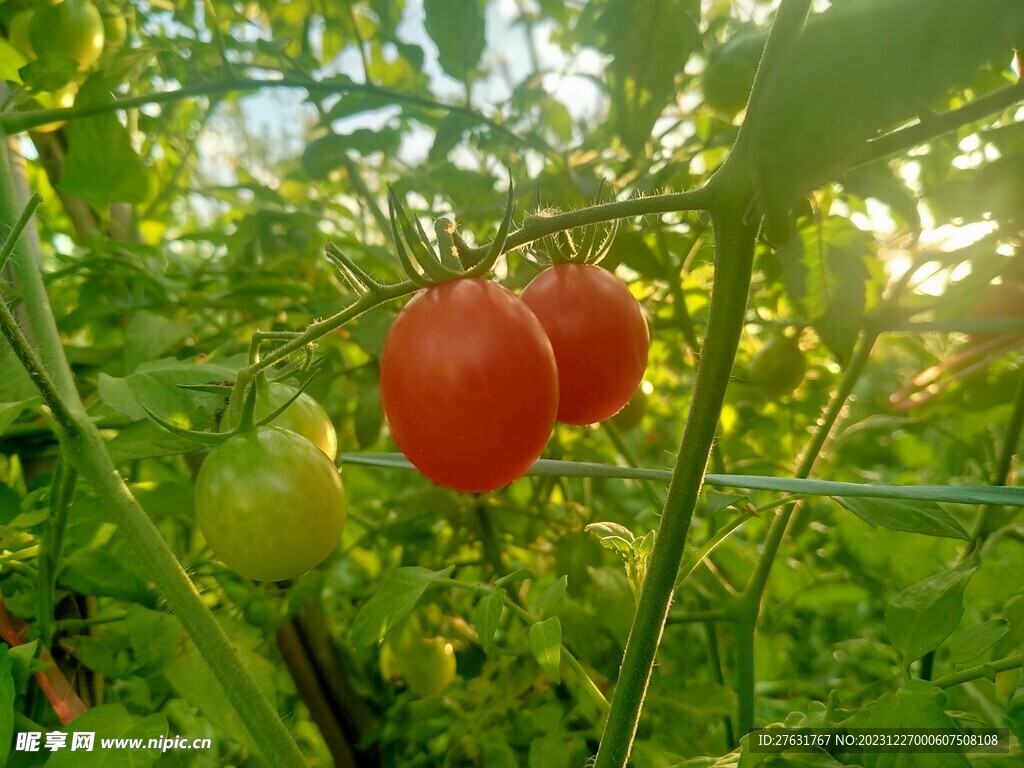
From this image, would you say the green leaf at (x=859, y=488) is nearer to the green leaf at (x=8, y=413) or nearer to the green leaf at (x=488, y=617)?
the green leaf at (x=488, y=617)

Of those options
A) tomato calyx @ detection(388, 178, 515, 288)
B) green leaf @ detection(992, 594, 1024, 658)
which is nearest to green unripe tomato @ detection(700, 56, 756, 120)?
tomato calyx @ detection(388, 178, 515, 288)

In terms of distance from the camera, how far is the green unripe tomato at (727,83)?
719 mm

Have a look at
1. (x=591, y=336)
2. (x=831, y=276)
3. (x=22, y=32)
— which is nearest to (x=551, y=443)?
(x=831, y=276)

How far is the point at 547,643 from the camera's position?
471 millimetres

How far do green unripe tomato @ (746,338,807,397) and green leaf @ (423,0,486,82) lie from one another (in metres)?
0.49

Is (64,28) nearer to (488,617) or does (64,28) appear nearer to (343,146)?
(343,146)

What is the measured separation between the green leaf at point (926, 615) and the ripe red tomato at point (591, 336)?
0.72ft

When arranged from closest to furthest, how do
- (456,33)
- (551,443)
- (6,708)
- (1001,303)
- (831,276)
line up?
(6,708)
(831,276)
(456,33)
(1001,303)
(551,443)

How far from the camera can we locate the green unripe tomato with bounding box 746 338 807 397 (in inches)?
36.7

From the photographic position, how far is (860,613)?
193 centimetres

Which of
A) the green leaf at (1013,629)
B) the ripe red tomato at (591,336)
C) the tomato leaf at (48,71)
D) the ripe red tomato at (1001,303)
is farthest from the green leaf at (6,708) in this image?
the ripe red tomato at (1001,303)

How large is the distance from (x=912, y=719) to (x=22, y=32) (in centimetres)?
101

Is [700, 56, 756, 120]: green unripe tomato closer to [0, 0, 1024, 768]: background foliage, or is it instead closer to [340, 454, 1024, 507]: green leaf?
[0, 0, 1024, 768]: background foliage

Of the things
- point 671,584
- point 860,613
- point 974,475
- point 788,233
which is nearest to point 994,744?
point 671,584
